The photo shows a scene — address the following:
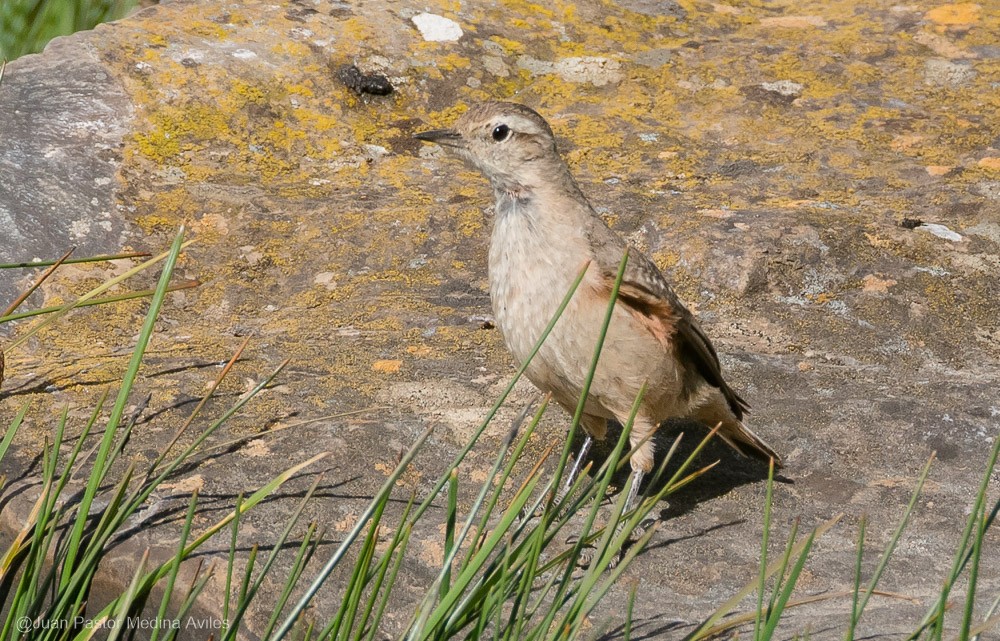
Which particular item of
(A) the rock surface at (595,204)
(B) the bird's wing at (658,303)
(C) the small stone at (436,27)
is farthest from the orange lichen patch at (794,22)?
(B) the bird's wing at (658,303)

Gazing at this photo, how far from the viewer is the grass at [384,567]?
2.31m

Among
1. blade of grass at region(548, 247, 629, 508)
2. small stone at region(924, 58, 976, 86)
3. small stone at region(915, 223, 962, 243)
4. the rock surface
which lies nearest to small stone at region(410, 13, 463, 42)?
the rock surface

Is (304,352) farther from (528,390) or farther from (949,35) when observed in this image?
(949,35)

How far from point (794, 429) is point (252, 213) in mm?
2501

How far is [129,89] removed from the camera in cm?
541

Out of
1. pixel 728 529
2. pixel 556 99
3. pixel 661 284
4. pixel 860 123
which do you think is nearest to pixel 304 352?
pixel 661 284

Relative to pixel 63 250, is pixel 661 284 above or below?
above

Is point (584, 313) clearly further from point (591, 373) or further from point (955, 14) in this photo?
point (955, 14)

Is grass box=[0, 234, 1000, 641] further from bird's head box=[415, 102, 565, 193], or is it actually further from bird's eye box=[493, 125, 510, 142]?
bird's eye box=[493, 125, 510, 142]

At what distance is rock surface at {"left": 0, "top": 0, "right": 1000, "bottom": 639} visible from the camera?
3754 mm

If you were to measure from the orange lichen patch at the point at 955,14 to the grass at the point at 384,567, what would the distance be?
3672mm

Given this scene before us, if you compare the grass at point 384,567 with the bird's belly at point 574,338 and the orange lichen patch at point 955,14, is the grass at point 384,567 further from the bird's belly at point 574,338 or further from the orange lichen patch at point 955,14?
the orange lichen patch at point 955,14

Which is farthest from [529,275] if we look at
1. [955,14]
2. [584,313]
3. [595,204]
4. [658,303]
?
[955,14]

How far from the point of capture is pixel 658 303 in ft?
13.1
